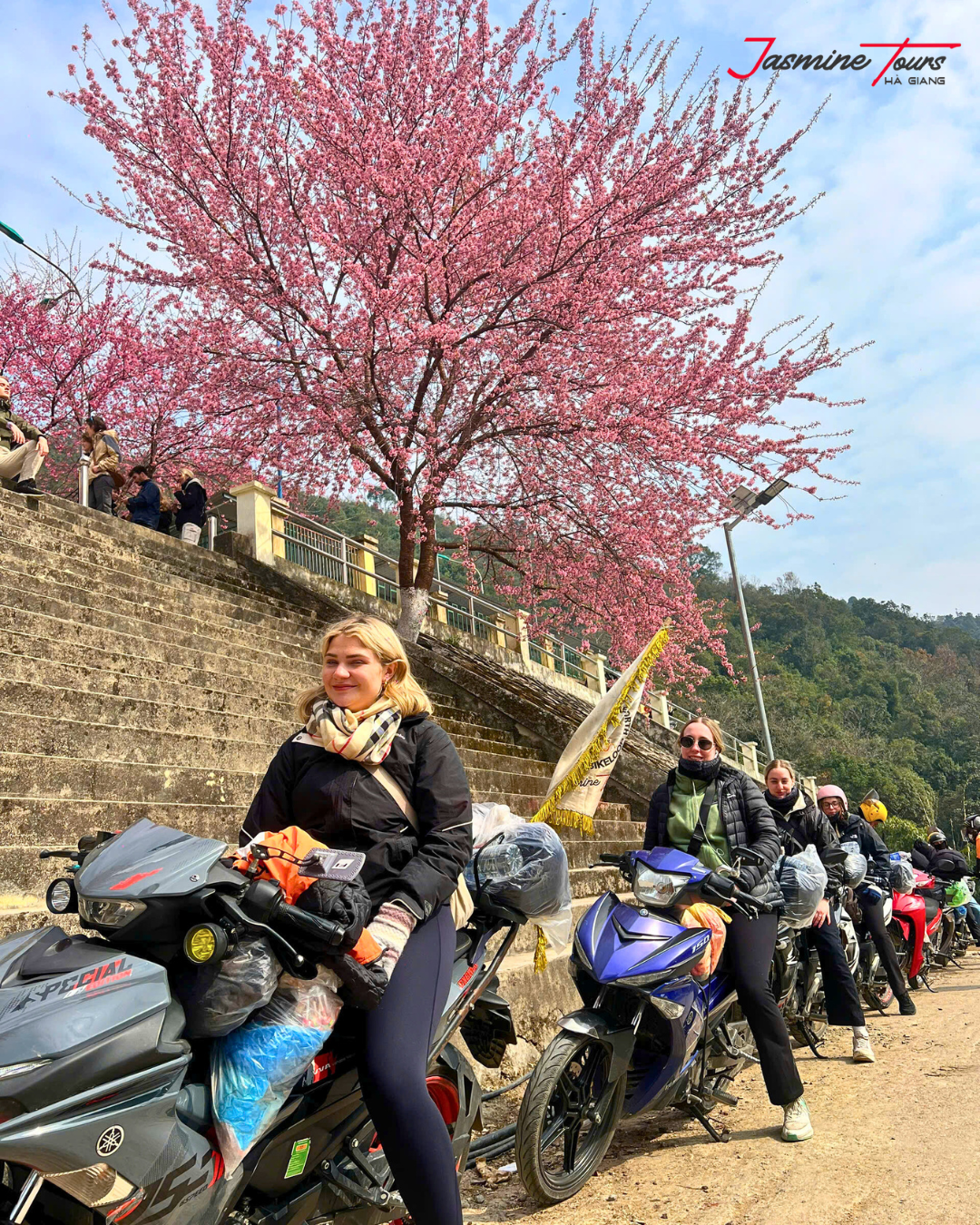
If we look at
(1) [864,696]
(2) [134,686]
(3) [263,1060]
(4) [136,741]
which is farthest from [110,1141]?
(1) [864,696]

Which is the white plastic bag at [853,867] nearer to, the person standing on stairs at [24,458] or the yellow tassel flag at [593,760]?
the yellow tassel flag at [593,760]

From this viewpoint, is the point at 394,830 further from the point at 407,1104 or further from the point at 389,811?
the point at 407,1104

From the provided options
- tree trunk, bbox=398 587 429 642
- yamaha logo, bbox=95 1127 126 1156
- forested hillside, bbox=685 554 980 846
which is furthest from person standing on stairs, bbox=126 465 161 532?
forested hillside, bbox=685 554 980 846

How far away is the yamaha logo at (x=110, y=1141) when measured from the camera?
157cm

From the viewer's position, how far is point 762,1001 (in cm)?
387

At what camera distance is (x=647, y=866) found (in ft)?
12.3

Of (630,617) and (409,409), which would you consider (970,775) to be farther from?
(409,409)

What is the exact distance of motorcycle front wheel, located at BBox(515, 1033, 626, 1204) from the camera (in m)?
3.05

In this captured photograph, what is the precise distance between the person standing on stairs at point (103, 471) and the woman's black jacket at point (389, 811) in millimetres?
10690

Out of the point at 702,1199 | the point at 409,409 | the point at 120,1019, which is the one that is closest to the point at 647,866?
the point at 702,1199

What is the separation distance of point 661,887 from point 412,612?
9.96m

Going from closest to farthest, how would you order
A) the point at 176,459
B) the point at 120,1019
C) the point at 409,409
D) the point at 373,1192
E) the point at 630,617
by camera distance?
the point at 120,1019 < the point at 373,1192 < the point at 409,409 < the point at 630,617 < the point at 176,459

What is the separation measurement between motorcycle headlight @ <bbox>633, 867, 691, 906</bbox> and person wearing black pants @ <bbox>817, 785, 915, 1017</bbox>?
3483mm

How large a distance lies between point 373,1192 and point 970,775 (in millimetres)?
59718
